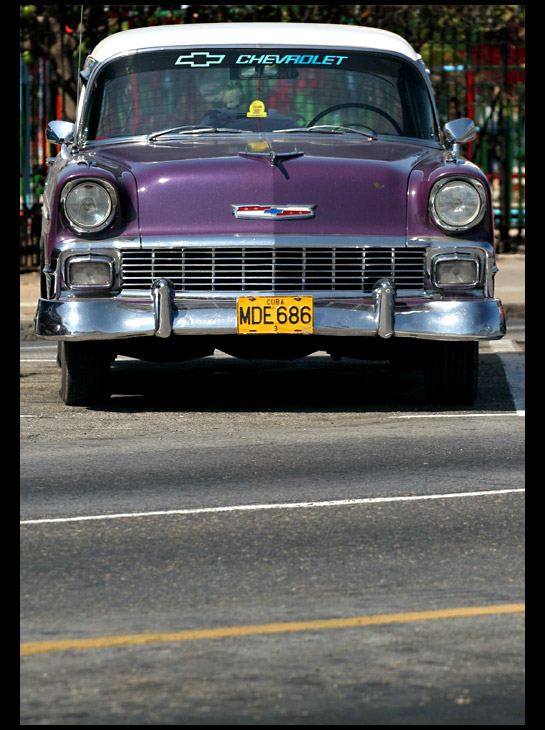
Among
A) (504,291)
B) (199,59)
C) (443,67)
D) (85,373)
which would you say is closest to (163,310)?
(85,373)

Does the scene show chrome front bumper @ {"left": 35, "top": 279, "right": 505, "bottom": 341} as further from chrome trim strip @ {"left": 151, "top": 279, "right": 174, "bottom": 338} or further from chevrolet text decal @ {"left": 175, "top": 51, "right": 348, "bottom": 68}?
chevrolet text decal @ {"left": 175, "top": 51, "right": 348, "bottom": 68}

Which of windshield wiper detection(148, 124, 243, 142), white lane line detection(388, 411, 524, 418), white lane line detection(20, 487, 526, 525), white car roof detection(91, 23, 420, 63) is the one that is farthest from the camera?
white car roof detection(91, 23, 420, 63)

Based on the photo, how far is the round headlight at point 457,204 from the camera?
8508 mm

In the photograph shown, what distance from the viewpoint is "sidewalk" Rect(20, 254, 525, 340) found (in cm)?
1358

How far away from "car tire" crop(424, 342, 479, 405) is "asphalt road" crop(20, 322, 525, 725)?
0.14 m

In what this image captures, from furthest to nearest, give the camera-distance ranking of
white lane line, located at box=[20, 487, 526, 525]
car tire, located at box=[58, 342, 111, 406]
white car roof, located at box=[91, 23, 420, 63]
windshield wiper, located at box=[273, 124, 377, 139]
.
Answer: white car roof, located at box=[91, 23, 420, 63] < windshield wiper, located at box=[273, 124, 377, 139] < car tire, located at box=[58, 342, 111, 406] < white lane line, located at box=[20, 487, 526, 525]

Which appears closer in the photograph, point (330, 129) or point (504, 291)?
point (330, 129)

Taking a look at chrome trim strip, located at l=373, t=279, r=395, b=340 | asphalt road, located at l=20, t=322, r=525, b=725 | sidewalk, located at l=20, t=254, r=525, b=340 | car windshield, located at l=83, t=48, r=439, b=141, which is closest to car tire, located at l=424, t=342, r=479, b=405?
asphalt road, located at l=20, t=322, r=525, b=725

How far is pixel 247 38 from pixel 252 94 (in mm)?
469

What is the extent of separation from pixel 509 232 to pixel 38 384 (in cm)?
1156

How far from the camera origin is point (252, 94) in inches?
376

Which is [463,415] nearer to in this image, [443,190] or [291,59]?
[443,190]

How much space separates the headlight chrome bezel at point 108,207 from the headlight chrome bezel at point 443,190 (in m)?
1.76

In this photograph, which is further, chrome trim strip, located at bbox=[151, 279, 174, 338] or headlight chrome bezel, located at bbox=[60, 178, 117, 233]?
headlight chrome bezel, located at bbox=[60, 178, 117, 233]
